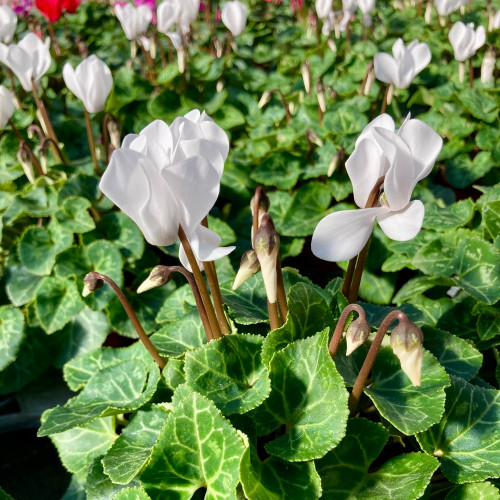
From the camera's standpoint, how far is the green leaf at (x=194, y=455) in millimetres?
996

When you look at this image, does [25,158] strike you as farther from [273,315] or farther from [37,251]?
[273,315]

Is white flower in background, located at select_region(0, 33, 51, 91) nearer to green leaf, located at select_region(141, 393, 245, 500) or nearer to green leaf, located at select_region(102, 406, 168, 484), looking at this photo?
green leaf, located at select_region(102, 406, 168, 484)

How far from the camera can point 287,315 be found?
1.14m

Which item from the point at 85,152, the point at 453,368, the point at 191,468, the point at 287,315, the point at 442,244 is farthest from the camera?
the point at 85,152

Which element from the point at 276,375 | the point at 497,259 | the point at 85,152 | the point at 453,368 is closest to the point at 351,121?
the point at 497,259

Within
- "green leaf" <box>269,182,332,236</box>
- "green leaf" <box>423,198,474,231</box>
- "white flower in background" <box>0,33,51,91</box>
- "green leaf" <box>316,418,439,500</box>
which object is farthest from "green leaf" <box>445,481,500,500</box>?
"white flower in background" <box>0,33,51,91</box>

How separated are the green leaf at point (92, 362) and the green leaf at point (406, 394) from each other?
61cm

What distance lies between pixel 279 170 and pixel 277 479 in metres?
1.40

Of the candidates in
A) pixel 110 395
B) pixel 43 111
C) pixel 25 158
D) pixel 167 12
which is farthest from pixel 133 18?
pixel 110 395

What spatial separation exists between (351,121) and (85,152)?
1.16 meters

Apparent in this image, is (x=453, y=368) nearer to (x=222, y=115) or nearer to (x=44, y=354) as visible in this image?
(x=44, y=354)

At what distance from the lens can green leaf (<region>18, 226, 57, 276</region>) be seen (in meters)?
1.90

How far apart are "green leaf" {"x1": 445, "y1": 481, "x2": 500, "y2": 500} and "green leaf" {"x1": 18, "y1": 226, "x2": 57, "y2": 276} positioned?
136cm

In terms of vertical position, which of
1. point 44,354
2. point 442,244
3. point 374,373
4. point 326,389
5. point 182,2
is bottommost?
point 44,354
